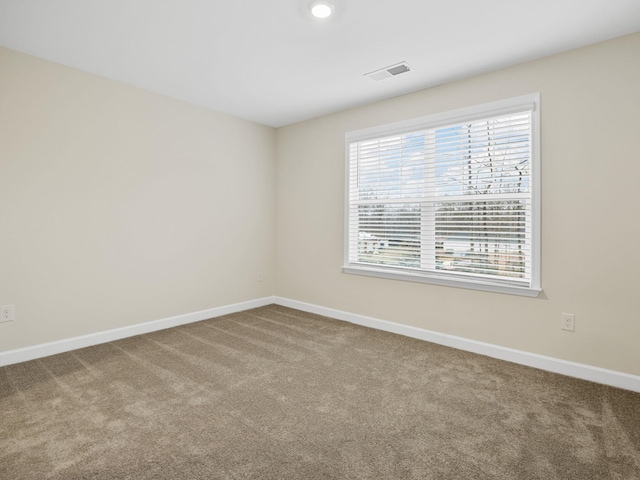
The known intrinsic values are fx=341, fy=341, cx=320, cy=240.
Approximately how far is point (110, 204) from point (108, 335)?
4.14ft

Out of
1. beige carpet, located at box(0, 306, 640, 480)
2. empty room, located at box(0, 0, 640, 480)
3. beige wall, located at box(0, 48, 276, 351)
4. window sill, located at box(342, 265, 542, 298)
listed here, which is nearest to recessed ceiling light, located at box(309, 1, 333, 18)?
empty room, located at box(0, 0, 640, 480)

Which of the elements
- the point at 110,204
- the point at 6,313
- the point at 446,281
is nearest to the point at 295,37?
the point at 110,204

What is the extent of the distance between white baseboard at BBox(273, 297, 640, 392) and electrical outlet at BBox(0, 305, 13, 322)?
3.00 meters

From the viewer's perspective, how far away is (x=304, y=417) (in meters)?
2.03

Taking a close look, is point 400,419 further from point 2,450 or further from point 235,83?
point 235,83

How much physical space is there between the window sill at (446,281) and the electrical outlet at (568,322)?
246 mm

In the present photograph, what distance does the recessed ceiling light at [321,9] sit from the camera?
2111mm

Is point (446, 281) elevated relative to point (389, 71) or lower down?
→ lower down

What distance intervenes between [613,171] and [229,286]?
395 centimetres

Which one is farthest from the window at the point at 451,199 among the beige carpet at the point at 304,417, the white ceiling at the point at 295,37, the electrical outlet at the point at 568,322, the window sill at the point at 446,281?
the beige carpet at the point at 304,417

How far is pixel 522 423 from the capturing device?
6.49 ft

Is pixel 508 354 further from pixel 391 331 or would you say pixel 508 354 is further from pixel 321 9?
pixel 321 9

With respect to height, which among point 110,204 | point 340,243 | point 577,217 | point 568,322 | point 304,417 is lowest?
point 304,417

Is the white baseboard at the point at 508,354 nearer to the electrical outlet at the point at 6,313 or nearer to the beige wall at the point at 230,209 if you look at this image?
the beige wall at the point at 230,209
